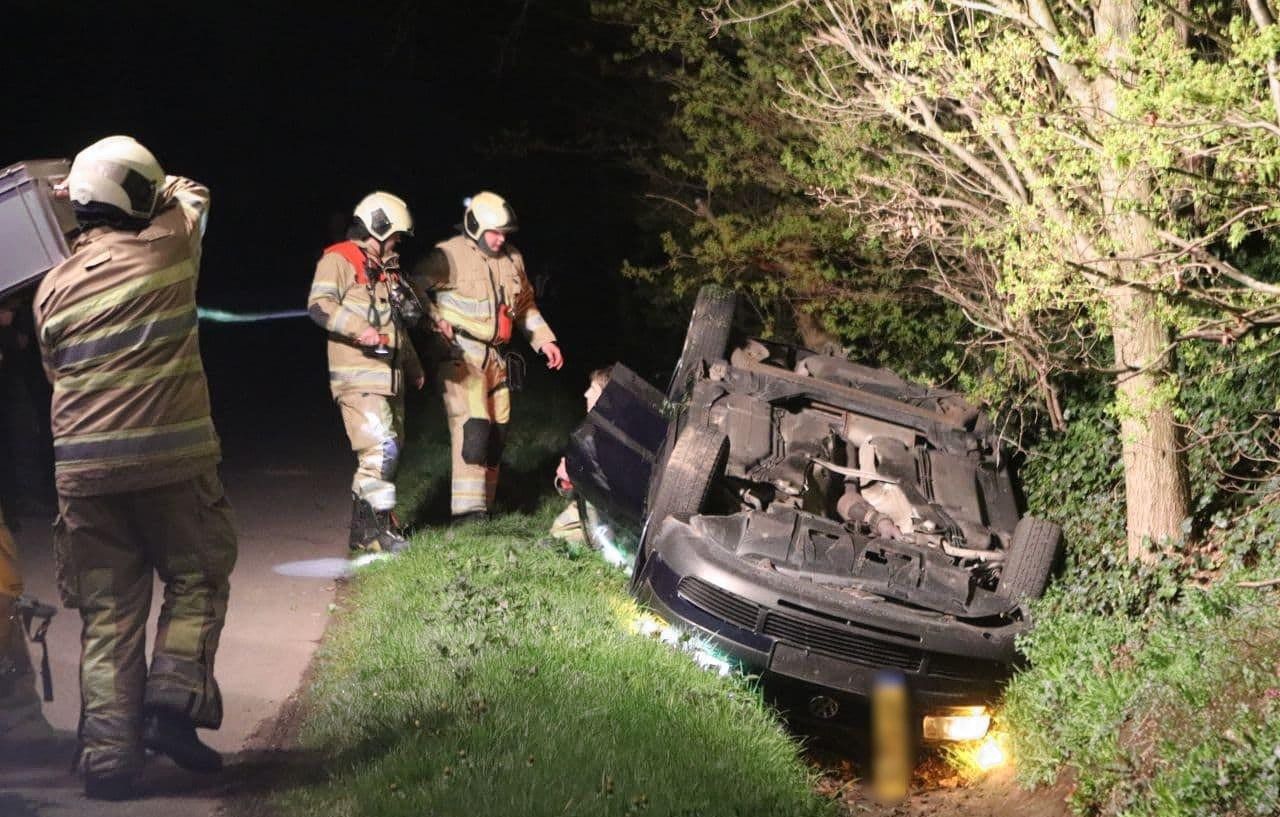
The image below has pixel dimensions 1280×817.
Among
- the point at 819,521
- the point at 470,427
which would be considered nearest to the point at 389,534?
the point at 470,427

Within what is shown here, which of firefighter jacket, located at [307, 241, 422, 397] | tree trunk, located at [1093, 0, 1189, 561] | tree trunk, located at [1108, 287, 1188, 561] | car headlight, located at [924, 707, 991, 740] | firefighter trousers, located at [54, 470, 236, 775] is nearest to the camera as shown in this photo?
firefighter trousers, located at [54, 470, 236, 775]

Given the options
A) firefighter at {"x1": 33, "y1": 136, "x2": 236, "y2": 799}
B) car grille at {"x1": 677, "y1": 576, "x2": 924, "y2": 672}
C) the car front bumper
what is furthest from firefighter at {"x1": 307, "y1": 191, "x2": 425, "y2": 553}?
firefighter at {"x1": 33, "y1": 136, "x2": 236, "y2": 799}

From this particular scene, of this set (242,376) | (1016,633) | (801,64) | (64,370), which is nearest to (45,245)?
(64,370)

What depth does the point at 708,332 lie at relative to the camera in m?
8.55

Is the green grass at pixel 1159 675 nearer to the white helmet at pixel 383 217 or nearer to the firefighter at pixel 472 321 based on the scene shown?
the firefighter at pixel 472 321

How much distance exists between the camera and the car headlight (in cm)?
652

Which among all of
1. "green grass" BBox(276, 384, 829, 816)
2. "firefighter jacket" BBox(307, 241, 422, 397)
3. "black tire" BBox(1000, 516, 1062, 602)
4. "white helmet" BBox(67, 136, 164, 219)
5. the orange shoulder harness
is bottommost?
"green grass" BBox(276, 384, 829, 816)

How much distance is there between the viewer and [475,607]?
729 cm

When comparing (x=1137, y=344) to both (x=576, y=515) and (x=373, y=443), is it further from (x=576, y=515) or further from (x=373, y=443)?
(x=373, y=443)

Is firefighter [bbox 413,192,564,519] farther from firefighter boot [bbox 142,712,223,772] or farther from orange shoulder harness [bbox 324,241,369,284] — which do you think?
firefighter boot [bbox 142,712,223,772]

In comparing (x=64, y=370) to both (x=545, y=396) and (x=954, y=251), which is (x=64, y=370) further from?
(x=545, y=396)

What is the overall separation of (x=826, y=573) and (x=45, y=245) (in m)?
3.69

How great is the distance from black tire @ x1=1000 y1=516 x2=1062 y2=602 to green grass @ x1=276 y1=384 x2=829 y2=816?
1527 millimetres

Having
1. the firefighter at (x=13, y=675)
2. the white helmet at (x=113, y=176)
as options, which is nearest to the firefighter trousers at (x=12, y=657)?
the firefighter at (x=13, y=675)
